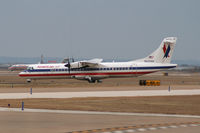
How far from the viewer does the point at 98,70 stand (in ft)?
248

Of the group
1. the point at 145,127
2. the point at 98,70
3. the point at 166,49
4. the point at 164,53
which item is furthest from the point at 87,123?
the point at 166,49

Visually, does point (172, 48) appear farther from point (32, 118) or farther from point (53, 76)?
point (32, 118)

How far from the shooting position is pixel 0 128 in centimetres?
2147

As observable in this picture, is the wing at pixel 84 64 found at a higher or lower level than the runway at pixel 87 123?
higher

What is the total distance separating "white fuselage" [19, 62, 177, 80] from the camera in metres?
72.8

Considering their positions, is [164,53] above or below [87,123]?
above

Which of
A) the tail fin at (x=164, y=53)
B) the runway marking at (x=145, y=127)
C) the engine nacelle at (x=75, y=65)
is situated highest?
the tail fin at (x=164, y=53)

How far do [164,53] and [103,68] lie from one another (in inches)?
456

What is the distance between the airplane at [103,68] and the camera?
73.2 meters

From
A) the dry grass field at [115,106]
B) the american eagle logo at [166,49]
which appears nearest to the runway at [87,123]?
the dry grass field at [115,106]

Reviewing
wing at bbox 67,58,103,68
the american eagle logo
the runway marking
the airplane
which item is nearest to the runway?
the runway marking

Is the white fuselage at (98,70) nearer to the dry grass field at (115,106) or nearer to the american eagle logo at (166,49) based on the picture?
the american eagle logo at (166,49)

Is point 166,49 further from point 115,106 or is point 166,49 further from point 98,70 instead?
point 115,106

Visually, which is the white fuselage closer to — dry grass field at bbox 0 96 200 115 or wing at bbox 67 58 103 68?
wing at bbox 67 58 103 68
